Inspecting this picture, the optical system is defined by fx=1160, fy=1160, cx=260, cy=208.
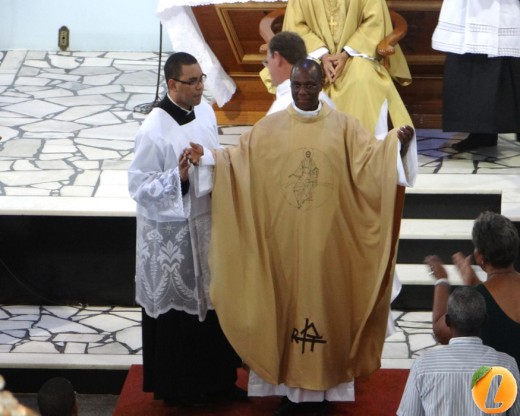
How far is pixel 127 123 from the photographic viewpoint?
9.42m

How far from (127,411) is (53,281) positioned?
1.69 metres

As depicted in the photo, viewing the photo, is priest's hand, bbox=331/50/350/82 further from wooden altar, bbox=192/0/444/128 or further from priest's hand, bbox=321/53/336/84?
wooden altar, bbox=192/0/444/128

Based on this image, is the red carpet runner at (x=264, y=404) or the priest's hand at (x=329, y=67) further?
the priest's hand at (x=329, y=67)

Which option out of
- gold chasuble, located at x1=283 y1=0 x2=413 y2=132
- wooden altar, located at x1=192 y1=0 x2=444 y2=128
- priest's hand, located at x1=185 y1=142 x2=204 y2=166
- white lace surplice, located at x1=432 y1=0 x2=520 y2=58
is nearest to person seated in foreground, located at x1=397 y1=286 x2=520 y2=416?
priest's hand, located at x1=185 y1=142 x2=204 y2=166

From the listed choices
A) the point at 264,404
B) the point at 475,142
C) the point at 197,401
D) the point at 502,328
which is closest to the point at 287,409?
the point at 264,404

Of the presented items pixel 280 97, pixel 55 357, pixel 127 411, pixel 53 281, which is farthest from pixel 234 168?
pixel 53 281

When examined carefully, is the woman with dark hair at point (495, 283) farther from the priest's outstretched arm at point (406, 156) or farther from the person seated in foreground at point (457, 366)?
the priest's outstretched arm at point (406, 156)

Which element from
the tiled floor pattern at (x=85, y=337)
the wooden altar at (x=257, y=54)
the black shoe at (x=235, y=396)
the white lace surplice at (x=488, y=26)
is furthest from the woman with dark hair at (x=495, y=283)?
the wooden altar at (x=257, y=54)

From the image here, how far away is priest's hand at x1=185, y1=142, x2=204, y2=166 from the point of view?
521 centimetres

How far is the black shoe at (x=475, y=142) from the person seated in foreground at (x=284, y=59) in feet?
9.73

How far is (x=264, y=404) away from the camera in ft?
19.3

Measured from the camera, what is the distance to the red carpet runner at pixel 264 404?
581 centimetres

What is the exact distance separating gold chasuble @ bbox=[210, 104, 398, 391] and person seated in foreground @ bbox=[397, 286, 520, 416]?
1241 millimetres

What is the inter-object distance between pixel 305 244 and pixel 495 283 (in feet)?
3.96
